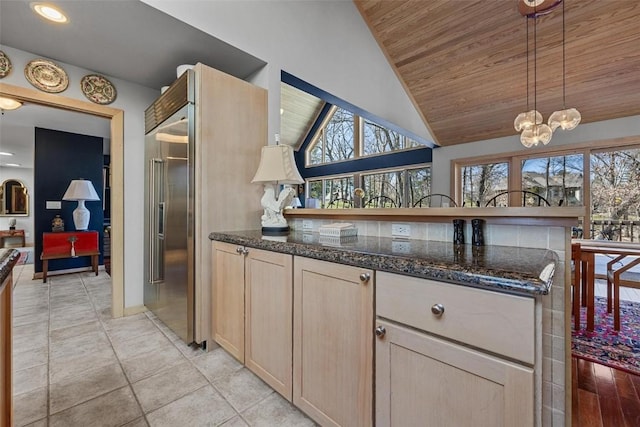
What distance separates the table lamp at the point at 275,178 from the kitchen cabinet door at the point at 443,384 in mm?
1181

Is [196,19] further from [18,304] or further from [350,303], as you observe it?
[18,304]

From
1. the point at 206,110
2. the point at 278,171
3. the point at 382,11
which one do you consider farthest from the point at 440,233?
the point at 382,11

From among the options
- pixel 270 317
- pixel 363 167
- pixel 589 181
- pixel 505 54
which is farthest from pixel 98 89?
pixel 589 181

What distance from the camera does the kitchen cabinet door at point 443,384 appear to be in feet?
2.34

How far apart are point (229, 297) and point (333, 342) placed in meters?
0.92

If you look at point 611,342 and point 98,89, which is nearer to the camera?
point 611,342

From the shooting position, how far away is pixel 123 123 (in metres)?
2.76

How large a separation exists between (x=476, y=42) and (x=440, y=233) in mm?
3539

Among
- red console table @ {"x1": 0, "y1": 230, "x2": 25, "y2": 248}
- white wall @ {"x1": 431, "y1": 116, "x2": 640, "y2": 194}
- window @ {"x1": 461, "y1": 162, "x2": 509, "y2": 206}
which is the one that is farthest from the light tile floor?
red console table @ {"x1": 0, "y1": 230, "x2": 25, "y2": 248}

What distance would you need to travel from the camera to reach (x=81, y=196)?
434cm

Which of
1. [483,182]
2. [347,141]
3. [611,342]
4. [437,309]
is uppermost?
[347,141]

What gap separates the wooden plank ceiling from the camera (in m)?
3.12

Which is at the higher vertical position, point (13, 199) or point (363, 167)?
point (363, 167)

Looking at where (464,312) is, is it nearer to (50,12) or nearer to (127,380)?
(127,380)
